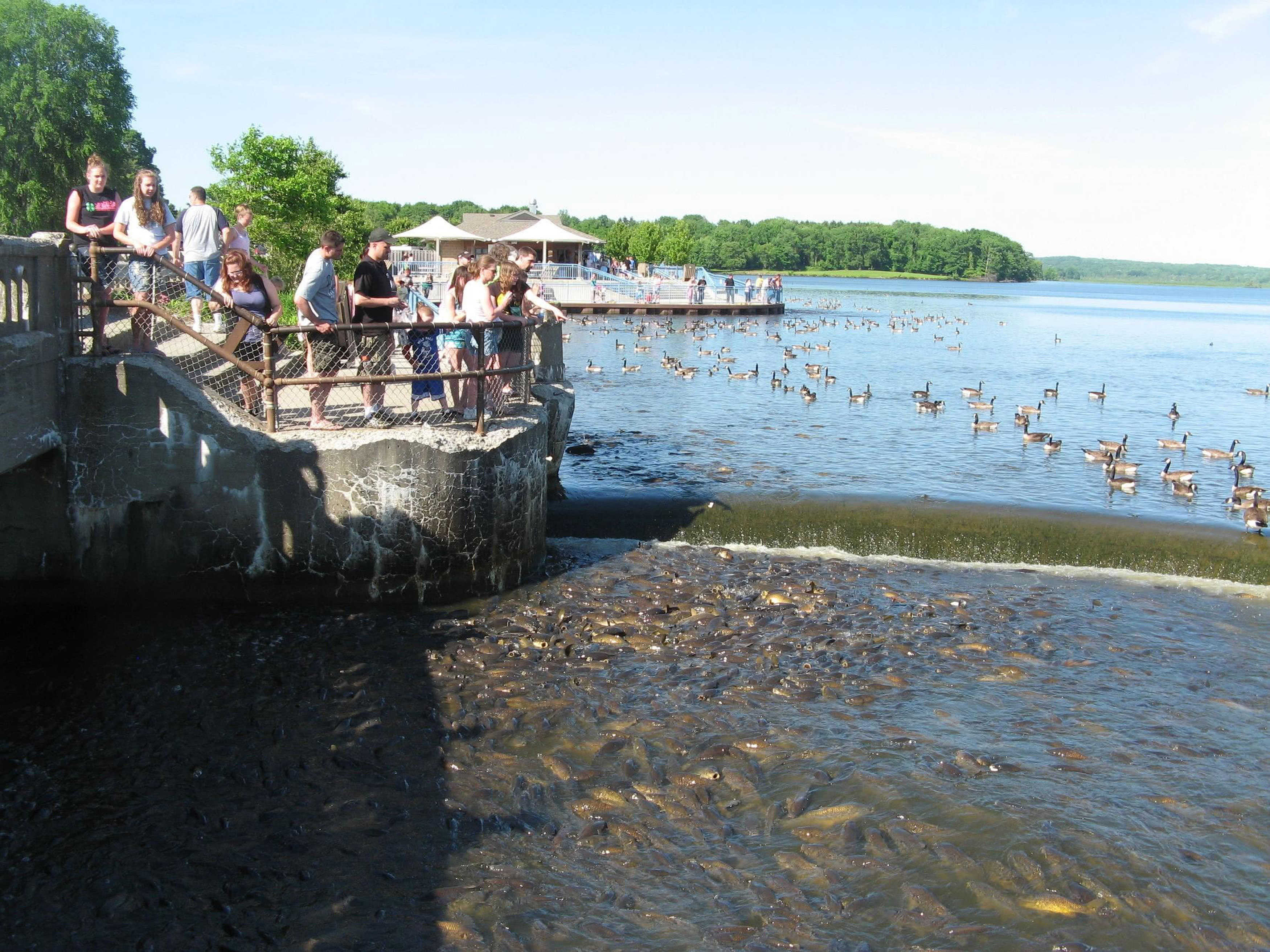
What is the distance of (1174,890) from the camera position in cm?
754

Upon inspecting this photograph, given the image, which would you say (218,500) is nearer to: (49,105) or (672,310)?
(49,105)

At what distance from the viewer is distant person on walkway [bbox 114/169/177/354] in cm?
1190

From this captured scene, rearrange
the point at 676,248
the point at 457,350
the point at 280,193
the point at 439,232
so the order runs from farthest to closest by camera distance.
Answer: the point at 676,248 < the point at 439,232 < the point at 280,193 < the point at 457,350

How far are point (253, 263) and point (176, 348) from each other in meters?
1.67

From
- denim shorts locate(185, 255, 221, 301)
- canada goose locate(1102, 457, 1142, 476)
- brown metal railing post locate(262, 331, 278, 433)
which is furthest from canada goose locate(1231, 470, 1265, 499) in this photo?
denim shorts locate(185, 255, 221, 301)

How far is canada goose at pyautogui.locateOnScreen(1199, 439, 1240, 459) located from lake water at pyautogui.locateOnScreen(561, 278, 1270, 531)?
0.99ft

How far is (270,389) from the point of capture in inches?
449

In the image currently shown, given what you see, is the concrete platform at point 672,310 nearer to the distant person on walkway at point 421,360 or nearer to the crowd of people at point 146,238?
the crowd of people at point 146,238

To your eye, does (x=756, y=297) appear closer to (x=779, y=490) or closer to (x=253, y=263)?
(x=779, y=490)

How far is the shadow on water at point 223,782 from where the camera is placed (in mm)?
6762

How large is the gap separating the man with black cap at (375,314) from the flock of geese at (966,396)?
1419 centimetres

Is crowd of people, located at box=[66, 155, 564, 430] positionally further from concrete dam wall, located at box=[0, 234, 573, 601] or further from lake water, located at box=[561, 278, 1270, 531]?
lake water, located at box=[561, 278, 1270, 531]

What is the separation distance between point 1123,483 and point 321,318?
1600cm

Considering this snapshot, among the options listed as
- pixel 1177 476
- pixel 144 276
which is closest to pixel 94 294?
pixel 144 276
